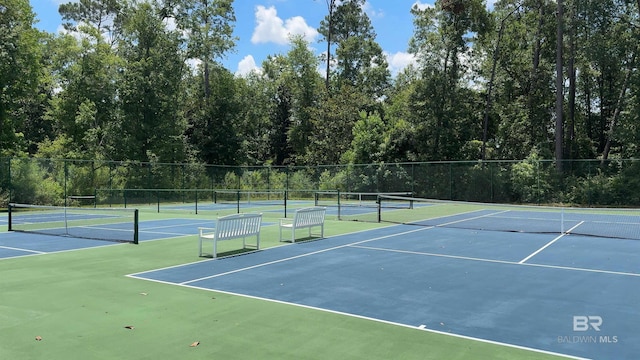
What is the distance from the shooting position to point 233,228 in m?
11.4

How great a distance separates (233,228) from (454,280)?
5.14 m

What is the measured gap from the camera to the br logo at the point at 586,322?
606 centimetres

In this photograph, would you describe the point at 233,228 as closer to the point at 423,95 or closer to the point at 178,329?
the point at 178,329

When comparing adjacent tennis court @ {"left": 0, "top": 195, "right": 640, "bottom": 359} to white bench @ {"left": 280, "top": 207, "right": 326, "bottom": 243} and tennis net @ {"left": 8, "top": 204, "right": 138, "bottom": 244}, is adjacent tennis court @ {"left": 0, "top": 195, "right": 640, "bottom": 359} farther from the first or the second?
tennis net @ {"left": 8, "top": 204, "right": 138, "bottom": 244}

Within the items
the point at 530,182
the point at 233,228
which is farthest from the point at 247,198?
the point at 233,228

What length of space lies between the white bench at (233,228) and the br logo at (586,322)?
7.08 meters

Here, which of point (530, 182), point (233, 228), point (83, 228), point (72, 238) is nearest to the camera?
point (233, 228)

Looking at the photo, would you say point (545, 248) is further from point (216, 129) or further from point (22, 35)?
point (216, 129)

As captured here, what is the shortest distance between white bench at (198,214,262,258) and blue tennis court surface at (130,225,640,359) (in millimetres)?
536

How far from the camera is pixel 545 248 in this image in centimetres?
1267

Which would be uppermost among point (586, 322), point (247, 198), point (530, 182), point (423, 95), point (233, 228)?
point (423, 95)

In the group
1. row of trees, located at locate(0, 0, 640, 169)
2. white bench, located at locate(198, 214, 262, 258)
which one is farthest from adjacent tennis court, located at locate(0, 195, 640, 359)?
row of trees, located at locate(0, 0, 640, 169)

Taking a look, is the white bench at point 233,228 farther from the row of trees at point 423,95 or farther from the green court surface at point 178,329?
the row of trees at point 423,95

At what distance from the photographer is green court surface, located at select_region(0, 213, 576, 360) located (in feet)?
16.8
